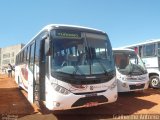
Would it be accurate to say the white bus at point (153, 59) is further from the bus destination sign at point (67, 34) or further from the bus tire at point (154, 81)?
the bus destination sign at point (67, 34)

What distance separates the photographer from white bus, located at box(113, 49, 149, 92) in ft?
38.6

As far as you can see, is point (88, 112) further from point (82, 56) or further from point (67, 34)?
point (67, 34)

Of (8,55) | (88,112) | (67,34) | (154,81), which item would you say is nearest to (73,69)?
(67,34)

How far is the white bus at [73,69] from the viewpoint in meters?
7.30

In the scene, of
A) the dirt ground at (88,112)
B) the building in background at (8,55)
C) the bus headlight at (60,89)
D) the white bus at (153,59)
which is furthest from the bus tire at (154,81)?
the building in background at (8,55)

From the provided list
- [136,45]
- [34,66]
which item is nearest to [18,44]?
[136,45]

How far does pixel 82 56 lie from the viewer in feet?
26.2

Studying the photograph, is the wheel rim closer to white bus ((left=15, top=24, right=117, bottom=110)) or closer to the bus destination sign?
white bus ((left=15, top=24, right=117, bottom=110))

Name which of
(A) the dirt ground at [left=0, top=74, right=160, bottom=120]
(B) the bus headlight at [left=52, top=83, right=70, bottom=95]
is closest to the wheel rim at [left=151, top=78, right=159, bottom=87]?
(A) the dirt ground at [left=0, top=74, right=160, bottom=120]

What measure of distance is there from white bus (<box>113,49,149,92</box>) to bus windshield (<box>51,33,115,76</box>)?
357cm

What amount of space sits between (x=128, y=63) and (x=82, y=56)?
17.8 feet

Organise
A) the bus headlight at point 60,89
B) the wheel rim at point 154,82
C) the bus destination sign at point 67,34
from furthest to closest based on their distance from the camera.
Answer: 1. the wheel rim at point 154,82
2. the bus destination sign at point 67,34
3. the bus headlight at point 60,89

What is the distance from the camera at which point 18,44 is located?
83.4 meters

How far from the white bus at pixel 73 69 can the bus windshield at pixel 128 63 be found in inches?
153
